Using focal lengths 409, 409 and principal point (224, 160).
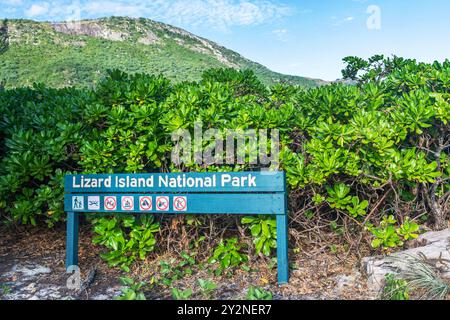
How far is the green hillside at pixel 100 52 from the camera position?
32.3 meters

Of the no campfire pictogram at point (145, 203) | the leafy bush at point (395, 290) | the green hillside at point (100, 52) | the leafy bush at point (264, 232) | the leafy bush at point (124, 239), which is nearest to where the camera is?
the leafy bush at point (395, 290)

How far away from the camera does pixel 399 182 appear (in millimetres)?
4363

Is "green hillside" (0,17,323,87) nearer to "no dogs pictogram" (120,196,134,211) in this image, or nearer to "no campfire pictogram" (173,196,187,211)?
"no dogs pictogram" (120,196,134,211)

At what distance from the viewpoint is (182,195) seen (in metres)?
3.88

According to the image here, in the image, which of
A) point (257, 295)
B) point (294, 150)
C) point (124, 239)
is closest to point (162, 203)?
point (124, 239)

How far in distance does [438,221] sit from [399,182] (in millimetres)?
606

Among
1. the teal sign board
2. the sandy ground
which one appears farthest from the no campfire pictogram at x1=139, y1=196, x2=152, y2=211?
the sandy ground

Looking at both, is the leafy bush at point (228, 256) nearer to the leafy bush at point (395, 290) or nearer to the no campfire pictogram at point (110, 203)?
the no campfire pictogram at point (110, 203)

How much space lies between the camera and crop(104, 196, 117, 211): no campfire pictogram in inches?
160

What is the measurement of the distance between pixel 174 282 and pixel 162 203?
2.50 feet

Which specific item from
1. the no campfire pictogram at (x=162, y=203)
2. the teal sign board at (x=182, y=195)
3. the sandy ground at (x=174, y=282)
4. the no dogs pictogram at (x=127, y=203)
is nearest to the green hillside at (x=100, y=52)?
the sandy ground at (x=174, y=282)

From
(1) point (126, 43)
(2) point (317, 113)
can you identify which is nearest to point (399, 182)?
(2) point (317, 113)

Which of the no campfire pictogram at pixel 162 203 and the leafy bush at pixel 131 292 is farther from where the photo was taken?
the no campfire pictogram at pixel 162 203
